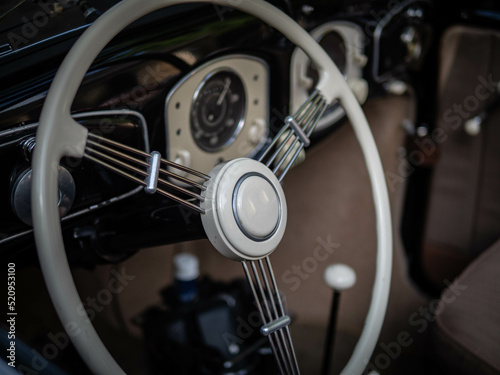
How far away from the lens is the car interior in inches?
24.0

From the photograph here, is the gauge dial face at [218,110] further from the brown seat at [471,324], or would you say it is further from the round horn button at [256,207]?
the brown seat at [471,324]

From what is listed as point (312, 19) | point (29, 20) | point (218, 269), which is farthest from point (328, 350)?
point (29, 20)

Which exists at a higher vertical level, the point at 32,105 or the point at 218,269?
the point at 32,105

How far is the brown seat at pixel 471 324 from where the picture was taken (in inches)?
35.3

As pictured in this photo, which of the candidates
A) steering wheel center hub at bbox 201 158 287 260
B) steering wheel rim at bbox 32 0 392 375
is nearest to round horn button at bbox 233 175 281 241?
steering wheel center hub at bbox 201 158 287 260

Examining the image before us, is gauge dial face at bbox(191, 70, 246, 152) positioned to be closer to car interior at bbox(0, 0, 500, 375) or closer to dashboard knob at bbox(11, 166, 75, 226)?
car interior at bbox(0, 0, 500, 375)

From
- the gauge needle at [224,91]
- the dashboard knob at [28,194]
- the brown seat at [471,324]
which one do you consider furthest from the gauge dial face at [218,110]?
the brown seat at [471,324]

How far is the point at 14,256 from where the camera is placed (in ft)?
2.48

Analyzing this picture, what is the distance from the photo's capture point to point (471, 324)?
3.11 ft

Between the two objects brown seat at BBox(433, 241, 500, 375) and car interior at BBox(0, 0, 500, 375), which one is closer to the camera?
car interior at BBox(0, 0, 500, 375)

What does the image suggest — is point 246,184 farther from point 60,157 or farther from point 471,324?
point 471,324

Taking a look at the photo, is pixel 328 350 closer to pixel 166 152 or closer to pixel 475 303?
pixel 475 303

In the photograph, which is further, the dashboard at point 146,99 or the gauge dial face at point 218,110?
the gauge dial face at point 218,110

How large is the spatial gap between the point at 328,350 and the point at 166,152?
1.93 feet
